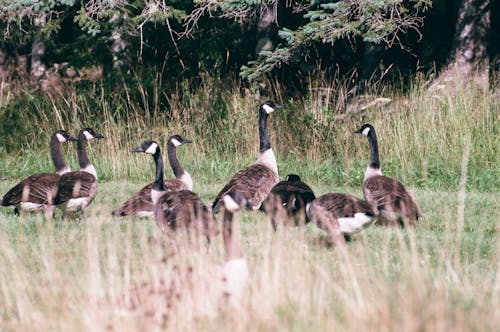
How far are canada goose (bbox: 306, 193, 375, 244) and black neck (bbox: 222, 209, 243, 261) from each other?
1.84 meters

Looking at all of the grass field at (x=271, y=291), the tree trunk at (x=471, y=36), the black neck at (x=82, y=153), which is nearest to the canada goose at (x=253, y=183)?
the grass field at (x=271, y=291)

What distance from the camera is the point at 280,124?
55.6 ft

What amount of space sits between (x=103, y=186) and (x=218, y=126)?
3.84 m

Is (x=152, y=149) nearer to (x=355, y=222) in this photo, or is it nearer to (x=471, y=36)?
(x=355, y=222)

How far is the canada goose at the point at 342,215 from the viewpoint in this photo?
27.2 ft

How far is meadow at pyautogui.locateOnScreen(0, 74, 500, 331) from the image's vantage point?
5.36 meters

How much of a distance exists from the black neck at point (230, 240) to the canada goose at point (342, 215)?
184 centimetres

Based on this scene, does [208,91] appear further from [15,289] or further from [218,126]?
[15,289]

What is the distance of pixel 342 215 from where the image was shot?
8.30m

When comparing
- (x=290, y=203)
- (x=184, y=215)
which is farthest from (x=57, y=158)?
(x=184, y=215)

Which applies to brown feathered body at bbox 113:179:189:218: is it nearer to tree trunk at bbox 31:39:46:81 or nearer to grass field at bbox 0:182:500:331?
grass field at bbox 0:182:500:331

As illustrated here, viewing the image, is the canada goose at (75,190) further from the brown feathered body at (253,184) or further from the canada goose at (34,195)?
the brown feathered body at (253,184)

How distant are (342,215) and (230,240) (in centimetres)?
220

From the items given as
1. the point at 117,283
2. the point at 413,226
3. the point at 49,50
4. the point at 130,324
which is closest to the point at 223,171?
the point at 413,226
